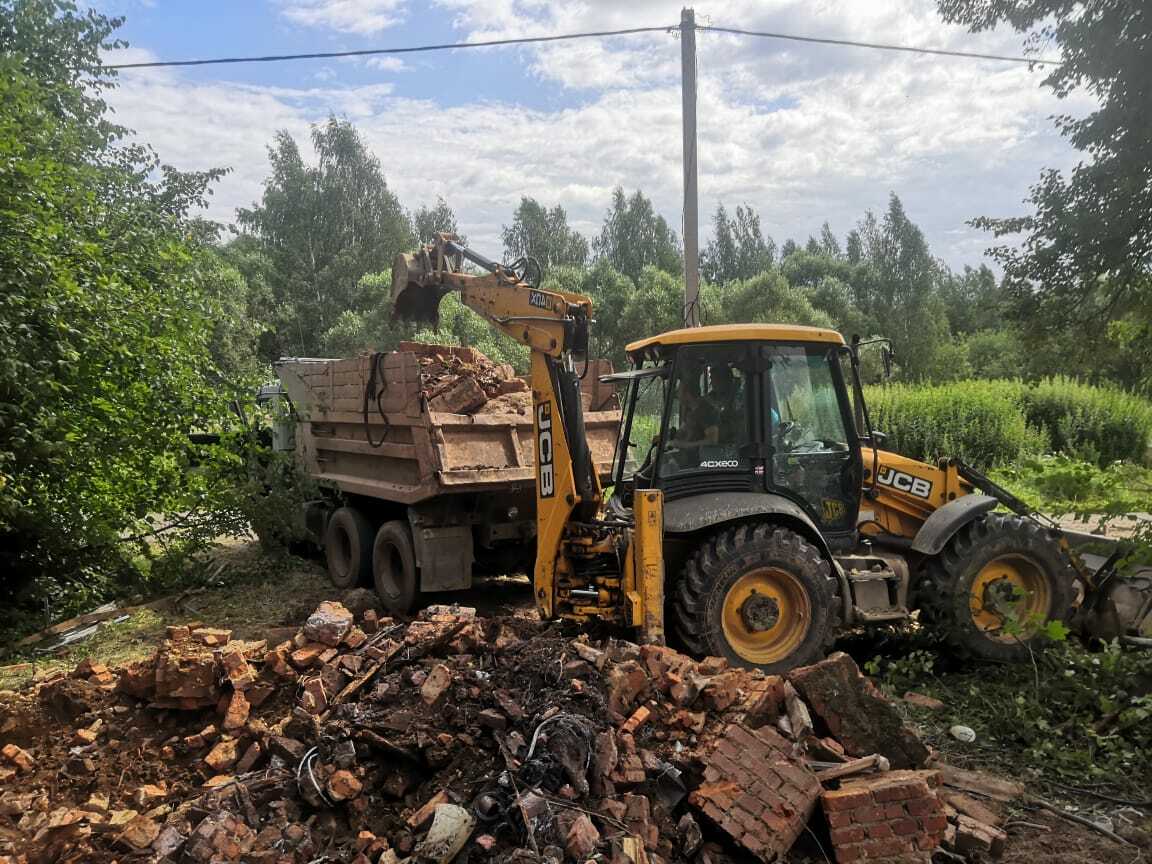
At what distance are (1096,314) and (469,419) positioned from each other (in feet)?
25.9

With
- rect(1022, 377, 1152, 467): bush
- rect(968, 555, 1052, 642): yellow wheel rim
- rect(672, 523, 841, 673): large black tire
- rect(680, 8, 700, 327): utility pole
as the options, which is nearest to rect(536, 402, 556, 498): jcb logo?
rect(672, 523, 841, 673): large black tire

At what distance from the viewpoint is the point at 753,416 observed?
5418 mm

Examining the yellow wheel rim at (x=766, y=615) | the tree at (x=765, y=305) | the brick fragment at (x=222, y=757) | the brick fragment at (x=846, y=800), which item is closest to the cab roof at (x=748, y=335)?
the yellow wheel rim at (x=766, y=615)

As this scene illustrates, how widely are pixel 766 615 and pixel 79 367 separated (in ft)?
18.4

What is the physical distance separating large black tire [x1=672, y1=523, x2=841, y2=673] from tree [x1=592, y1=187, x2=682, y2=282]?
46.7m

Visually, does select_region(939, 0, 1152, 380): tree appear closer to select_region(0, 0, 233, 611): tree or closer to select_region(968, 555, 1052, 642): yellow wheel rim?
select_region(968, 555, 1052, 642): yellow wheel rim

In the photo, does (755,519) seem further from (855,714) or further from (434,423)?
(434,423)

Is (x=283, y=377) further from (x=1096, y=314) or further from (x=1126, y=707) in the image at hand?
(x=1096, y=314)

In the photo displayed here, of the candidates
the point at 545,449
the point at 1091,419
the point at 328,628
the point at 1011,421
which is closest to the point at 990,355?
the point at 1091,419

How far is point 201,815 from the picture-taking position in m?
3.48

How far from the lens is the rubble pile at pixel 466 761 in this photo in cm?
326

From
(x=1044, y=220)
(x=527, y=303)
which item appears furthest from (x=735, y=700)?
(x=1044, y=220)

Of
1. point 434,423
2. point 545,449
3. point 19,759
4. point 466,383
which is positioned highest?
point 466,383

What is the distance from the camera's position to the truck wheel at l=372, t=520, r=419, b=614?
283 inches
